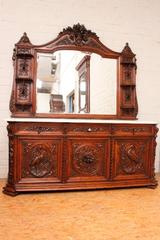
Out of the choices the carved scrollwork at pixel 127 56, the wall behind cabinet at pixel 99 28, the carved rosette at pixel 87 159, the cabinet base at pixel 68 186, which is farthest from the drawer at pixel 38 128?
the carved scrollwork at pixel 127 56

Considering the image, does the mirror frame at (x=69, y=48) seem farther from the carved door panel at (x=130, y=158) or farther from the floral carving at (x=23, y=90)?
the carved door panel at (x=130, y=158)

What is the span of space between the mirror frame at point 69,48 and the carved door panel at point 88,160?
0.67 meters

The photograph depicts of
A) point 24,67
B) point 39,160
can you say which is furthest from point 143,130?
point 24,67

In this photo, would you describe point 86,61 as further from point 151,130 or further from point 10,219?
point 10,219

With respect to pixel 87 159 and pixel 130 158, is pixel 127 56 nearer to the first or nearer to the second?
pixel 130 158

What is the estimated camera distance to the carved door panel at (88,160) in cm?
298

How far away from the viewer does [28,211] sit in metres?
2.36

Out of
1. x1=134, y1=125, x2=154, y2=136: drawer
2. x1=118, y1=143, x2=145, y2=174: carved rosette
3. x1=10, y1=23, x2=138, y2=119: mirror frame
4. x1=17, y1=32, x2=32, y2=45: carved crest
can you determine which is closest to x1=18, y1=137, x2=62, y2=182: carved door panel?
x1=10, y1=23, x2=138, y2=119: mirror frame

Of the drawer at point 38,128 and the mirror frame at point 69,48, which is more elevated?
the mirror frame at point 69,48

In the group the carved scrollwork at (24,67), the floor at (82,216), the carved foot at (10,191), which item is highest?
the carved scrollwork at (24,67)

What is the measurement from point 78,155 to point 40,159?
454 mm

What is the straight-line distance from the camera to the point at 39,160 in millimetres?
2898

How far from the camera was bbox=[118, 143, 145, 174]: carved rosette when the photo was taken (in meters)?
3.15

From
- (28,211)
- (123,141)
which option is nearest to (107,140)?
(123,141)
